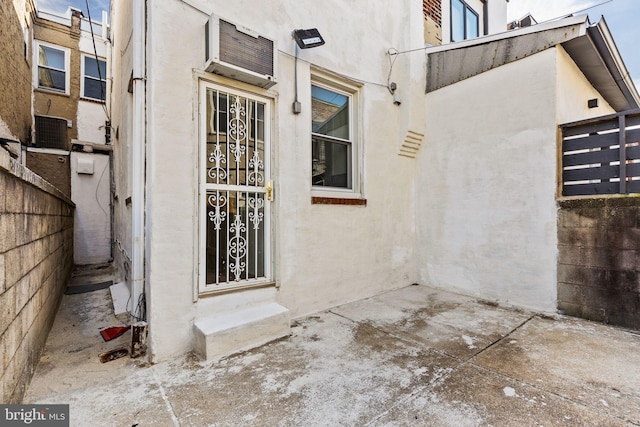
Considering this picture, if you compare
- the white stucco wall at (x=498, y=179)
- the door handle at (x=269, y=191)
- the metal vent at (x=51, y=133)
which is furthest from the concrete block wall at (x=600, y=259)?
the metal vent at (x=51, y=133)

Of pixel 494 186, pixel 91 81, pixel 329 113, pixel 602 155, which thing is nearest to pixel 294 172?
pixel 329 113

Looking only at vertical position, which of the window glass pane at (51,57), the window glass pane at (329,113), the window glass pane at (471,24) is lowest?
the window glass pane at (329,113)

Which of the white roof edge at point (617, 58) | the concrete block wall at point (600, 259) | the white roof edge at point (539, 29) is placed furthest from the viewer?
the white roof edge at point (617, 58)

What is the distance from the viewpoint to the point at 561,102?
12.3 ft

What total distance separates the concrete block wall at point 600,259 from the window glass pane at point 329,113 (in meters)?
2.89

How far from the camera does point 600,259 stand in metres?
3.31

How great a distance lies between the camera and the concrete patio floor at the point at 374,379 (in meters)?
1.83

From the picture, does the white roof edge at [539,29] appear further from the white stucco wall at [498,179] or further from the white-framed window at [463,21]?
the white-framed window at [463,21]

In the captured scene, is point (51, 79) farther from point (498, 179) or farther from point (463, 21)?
point (498, 179)

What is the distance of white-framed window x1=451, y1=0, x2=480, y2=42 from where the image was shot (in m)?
6.43

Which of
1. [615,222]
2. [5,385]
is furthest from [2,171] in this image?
[615,222]

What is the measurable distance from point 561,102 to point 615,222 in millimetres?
1586

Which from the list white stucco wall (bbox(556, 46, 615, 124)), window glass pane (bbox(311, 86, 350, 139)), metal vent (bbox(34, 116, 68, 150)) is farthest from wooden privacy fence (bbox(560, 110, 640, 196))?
metal vent (bbox(34, 116, 68, 150))

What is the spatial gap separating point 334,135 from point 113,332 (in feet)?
11.3
